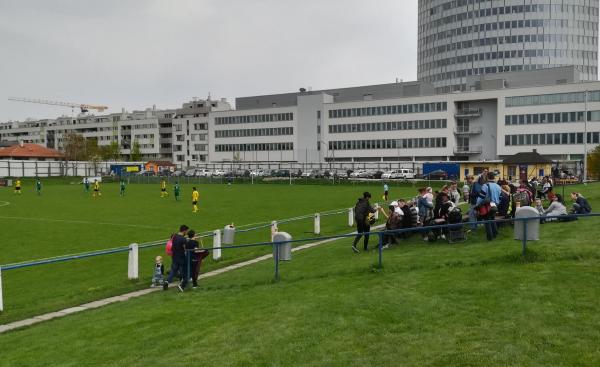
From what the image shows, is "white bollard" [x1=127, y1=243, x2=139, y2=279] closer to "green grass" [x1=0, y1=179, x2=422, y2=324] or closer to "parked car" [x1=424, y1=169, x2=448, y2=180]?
"green grass" [x1=0, y1=179, x2=422, y2=324]

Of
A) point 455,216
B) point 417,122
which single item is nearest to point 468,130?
point 417,122

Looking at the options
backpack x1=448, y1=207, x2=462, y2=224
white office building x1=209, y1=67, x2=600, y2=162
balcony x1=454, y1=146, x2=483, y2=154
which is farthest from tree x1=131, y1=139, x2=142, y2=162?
backpack x1=448, y1=207, x2=462, y2=224

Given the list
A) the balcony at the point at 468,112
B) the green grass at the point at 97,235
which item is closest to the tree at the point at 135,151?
the balcony at the point at 468,112

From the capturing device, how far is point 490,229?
46.0 ft

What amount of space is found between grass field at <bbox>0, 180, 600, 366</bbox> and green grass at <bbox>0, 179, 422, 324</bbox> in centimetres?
34

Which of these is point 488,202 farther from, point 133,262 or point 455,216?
point 133,262

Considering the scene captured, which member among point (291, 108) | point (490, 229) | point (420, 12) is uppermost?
point (420, 12)

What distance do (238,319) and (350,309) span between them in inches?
75.3

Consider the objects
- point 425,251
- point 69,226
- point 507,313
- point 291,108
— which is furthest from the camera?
point 291,108

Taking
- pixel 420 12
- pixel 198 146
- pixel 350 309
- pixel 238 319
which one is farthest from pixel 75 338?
pixel 420 12

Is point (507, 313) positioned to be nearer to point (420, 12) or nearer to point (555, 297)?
point (555, 297)

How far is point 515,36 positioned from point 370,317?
128979 millimetres

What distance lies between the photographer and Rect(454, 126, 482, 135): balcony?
8850 centimetres

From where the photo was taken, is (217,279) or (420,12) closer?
(217,279)
